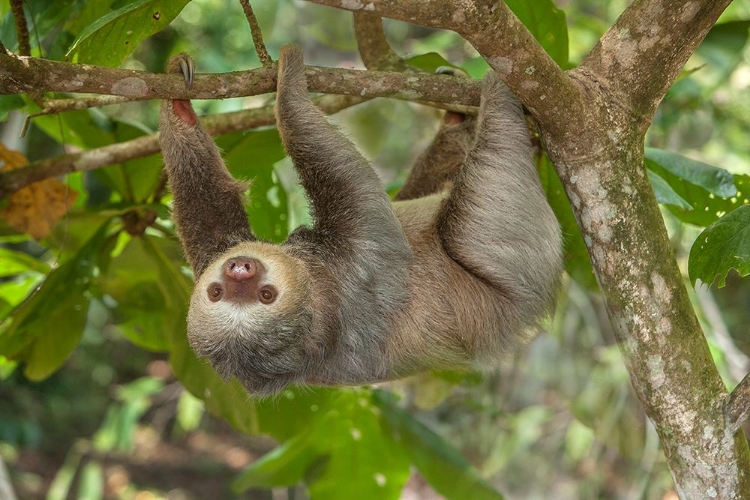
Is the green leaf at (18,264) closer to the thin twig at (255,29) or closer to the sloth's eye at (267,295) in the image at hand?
the sloth's eye at (267,295)

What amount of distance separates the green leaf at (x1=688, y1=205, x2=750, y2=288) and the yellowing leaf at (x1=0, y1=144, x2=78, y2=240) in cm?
341

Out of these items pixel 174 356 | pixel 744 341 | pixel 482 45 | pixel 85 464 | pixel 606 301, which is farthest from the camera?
pixel 85 464

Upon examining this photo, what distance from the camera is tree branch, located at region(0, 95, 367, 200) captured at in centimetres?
405

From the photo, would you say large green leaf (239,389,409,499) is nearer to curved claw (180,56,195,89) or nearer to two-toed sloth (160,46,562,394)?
two-toed sloth (160,46,562,394)

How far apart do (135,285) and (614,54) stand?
317 cm

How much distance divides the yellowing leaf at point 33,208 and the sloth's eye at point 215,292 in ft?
4.56

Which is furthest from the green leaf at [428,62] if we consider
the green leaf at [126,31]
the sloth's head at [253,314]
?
the green leaf at [126,31]

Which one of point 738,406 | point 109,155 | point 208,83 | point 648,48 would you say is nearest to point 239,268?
point 208,83

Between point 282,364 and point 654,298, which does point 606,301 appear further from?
point 282,364

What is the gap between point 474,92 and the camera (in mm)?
3594

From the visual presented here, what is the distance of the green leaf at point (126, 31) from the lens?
121 inches

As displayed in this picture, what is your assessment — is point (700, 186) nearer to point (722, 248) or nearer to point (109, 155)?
point (722, 248)

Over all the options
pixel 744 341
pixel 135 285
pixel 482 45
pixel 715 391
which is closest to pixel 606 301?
pixel 715 391

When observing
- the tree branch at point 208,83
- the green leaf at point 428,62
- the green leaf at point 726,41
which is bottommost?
the tree branch at point 208,83
